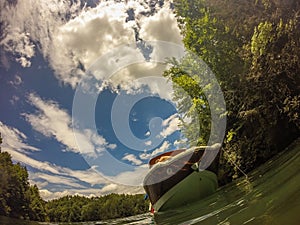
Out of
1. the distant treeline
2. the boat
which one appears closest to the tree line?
the boat

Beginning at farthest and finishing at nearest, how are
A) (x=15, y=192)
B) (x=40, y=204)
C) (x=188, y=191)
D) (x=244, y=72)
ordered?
(x=40, y=204)
(x=15, y=192)
(x=244, y=72)
(x=188, y=191)

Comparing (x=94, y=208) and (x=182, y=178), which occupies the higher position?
(x=94, y=208)

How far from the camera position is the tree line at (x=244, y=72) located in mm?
10891

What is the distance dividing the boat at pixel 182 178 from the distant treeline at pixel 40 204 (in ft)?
117

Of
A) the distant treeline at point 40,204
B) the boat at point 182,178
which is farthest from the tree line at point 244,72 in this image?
the distant treeline at point 40,204

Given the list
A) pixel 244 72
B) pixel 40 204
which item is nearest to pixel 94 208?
pixel 40 204

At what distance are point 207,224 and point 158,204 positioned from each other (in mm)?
6311

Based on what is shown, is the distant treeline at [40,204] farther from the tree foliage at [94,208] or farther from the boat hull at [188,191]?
the boat hull at [188,191]

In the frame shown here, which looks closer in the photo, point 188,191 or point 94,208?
point 188,191

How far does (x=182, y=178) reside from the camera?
874 cm

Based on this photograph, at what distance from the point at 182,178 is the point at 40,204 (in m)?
48.0

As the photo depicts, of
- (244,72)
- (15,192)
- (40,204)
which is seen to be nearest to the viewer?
(244,72)

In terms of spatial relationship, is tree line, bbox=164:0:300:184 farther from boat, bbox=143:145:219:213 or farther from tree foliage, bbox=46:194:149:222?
tree foliage, bbox=46:194:149:222

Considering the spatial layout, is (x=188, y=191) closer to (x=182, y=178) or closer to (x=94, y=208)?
(x=182, y=178)
